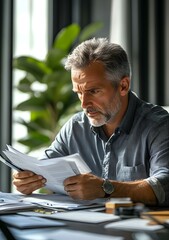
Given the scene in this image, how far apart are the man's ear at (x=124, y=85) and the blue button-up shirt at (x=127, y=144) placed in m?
0.04

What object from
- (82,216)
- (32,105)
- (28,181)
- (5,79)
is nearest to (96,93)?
(28,181)

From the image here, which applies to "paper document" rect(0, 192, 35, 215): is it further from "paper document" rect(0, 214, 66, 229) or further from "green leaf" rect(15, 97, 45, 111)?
"green leaf" rect(15, 97, 45, 111)

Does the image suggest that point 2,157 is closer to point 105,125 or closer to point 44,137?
point 105,125

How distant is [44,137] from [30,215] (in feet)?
7.05

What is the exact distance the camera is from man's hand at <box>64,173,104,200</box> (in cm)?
163

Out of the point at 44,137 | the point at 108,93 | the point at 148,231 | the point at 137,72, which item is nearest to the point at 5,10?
the point at 44,137

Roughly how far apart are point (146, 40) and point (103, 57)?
1900 mm

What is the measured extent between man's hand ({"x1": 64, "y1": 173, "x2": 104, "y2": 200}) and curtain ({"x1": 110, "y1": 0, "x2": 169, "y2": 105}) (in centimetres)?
219

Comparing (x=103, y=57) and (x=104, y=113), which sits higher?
(x=103, y=57)

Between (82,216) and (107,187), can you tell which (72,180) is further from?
(82,216)

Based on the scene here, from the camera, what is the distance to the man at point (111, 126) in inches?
78.7

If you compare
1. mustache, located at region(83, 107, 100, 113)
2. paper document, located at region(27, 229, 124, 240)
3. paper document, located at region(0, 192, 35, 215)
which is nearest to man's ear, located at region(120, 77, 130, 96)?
mustache, located at region(83, 107, 100, 113)

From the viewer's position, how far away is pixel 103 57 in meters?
2.07

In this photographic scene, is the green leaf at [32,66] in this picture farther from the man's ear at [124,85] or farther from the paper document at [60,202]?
the paper document at [60,202]
